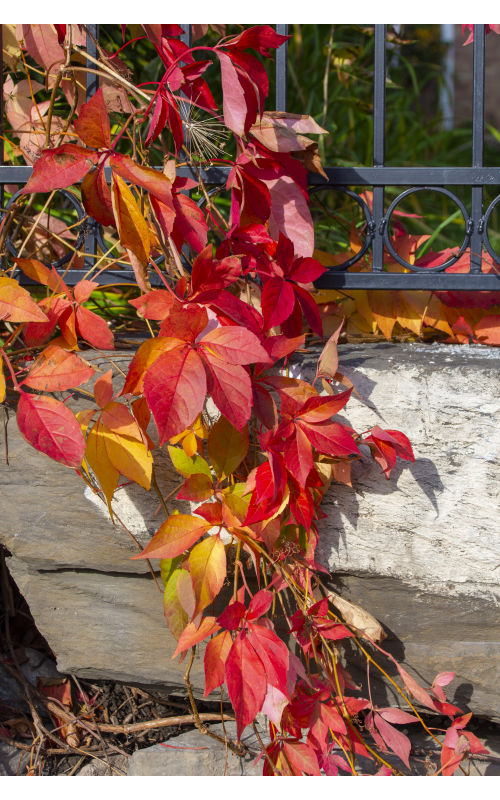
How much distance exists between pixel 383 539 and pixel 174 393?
0.53 meters

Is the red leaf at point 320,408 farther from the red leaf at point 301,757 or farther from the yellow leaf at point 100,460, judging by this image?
the red leaf at point 301,757

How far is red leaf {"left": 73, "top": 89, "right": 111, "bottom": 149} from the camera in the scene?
3.08ft

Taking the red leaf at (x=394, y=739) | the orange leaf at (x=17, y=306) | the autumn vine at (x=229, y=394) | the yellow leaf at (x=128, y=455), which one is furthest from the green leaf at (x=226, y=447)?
the red leaf at (x=394, y=739)

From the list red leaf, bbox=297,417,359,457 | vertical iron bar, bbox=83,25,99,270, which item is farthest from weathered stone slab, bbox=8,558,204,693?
vertical iron bar, bbox=83,25,99,270

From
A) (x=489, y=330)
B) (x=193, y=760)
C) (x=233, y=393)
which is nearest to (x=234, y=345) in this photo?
(x=233, y=393)

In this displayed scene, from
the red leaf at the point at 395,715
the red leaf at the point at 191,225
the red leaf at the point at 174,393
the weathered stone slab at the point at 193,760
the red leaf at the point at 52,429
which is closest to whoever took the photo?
the red leaf at the point at 174,393

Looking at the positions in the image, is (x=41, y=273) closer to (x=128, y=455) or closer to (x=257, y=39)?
(x=128, y=455)

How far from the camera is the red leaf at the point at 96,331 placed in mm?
1057

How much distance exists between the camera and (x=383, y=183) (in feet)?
3.96

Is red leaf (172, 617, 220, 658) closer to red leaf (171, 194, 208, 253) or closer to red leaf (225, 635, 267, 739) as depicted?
red leaf (225, 635, 267, 739)

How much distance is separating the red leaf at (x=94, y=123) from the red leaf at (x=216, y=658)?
780 mm

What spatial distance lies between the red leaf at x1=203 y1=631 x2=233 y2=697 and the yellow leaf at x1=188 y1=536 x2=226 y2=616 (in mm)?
67

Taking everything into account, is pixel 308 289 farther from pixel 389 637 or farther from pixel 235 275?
pixel 389 637

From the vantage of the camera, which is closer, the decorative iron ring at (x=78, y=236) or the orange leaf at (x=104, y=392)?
the orange leaf at (x=104, y=392)
